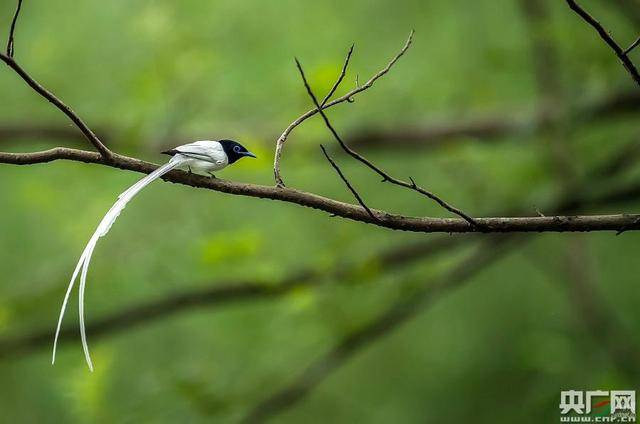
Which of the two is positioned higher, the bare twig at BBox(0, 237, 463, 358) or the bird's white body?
the bare twig at BBox(0, 237, 463, 358)

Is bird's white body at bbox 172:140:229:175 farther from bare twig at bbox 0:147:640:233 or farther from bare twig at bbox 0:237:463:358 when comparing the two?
bare twig at bbox 0:237:463:358

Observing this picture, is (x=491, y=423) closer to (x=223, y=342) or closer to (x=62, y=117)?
(x=223, y=342)

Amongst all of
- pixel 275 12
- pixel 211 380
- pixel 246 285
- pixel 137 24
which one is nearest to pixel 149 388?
pixel 211 380

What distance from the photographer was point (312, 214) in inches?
264

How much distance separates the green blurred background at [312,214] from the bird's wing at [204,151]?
1.95 meters

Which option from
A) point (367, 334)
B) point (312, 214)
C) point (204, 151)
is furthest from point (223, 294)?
point (204, 151)

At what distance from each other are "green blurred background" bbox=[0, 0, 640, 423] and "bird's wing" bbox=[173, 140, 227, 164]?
195 cm

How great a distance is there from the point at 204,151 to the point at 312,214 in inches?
177

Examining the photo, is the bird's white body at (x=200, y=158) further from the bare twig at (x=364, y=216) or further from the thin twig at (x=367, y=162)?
the thin twig at (x=367, y=162)

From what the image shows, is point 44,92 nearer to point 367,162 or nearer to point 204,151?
point 204,151

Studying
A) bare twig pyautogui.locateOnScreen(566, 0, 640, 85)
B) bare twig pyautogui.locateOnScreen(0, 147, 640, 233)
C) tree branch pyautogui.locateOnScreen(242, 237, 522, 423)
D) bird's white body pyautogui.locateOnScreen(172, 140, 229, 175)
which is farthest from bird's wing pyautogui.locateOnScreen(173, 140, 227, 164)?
tree branch pyautogui.locateOnScreen(242, 237, 522, 423)

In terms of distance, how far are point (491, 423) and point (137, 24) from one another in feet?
12.9

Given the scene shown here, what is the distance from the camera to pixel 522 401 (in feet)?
18.2

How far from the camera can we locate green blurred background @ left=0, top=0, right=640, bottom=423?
488 cm
